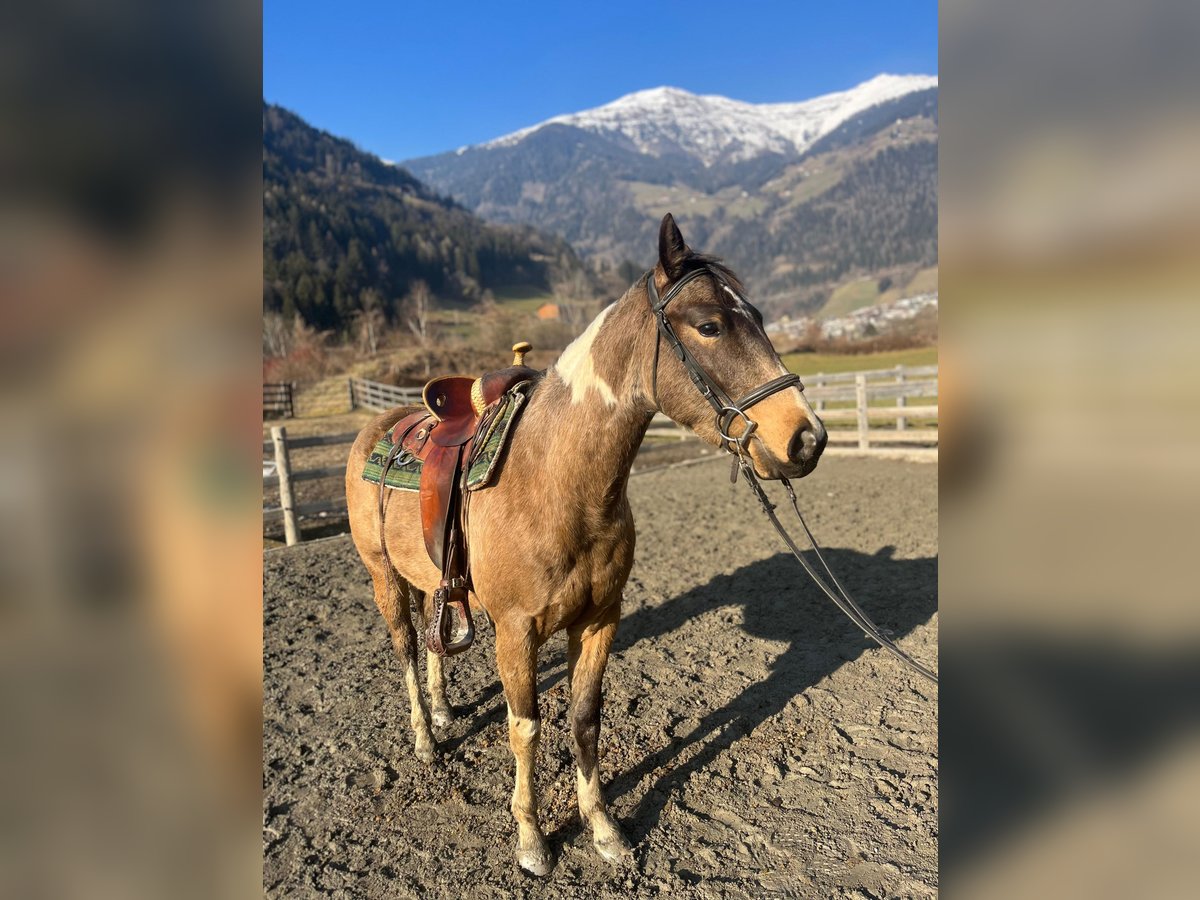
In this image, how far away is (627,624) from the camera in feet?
17.4

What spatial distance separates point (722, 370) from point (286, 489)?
7.44 metres

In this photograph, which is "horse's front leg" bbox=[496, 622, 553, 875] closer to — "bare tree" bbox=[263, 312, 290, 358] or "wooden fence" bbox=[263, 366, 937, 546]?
"wooden fence" bbox=[263, 366, 937, 546]

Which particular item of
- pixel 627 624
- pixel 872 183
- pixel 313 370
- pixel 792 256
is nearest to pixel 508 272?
pixel 313 370

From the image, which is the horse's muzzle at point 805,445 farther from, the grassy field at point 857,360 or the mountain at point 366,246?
the mountain at point 366,246

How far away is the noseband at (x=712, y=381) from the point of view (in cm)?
203

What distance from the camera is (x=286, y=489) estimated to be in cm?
805

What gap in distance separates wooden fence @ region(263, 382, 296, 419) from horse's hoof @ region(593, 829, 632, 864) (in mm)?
27764

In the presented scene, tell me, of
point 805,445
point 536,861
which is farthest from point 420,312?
point 805,445

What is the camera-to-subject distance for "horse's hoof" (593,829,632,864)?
2744mm

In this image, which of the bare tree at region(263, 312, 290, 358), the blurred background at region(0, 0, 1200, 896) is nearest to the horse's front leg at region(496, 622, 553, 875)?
the blurred background at region(0, 0, 1200, 896)
